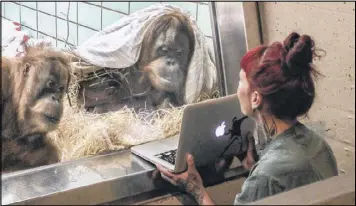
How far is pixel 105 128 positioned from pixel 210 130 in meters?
0.82

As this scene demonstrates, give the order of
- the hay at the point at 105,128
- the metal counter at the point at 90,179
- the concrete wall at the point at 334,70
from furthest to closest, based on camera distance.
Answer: the hay at the point at 105,128
the metal counter at the point at 90,179
the concrete wall at the point at 334,70

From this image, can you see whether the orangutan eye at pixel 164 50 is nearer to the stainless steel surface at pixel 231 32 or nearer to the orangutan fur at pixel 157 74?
the orangutan fur at pixel 157 74

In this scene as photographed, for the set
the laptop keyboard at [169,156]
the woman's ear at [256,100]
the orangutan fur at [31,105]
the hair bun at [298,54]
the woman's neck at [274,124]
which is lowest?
the laptop keyboard at [169,156]

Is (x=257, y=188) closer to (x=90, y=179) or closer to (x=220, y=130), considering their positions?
(x=220, y=130)

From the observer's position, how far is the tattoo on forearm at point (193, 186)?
130 cm

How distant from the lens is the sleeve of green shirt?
1.30m

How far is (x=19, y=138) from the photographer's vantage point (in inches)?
80.7

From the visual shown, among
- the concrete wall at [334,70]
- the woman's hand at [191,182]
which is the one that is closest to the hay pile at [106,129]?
the woman's hand at [191,182]

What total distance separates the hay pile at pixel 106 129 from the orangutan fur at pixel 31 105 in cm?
6

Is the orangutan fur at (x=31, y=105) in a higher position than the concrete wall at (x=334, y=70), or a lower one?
lower

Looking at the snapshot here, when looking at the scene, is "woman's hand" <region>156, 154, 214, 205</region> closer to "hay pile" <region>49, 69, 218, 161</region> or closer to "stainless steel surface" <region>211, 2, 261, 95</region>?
"stainless steel surface" <region>211, 2, 261, 95</region>

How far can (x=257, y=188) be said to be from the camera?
133 centimetres

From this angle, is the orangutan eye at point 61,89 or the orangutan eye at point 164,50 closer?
the orangutan eye at point 61,89

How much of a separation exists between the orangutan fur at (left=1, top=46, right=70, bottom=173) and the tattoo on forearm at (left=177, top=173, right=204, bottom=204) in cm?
79
